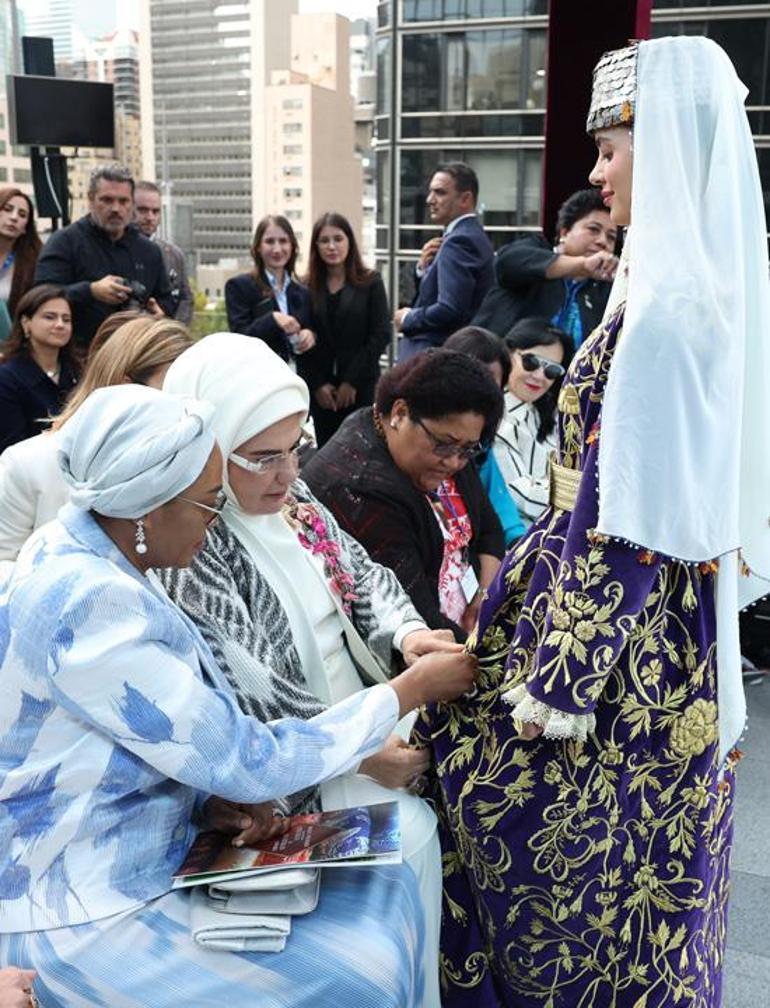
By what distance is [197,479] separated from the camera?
1.33m

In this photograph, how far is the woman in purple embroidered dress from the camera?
53.9 inches

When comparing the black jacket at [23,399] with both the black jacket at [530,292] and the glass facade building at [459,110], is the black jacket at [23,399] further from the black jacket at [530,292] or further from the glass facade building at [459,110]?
the glass facade building at [459,110]

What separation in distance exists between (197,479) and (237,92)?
118108 mm

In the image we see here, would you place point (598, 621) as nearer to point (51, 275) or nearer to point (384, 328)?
point (51, 275)

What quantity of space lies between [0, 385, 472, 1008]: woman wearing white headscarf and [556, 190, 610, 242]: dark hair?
2189 mm

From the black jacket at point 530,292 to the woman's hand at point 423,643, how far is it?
176 cm

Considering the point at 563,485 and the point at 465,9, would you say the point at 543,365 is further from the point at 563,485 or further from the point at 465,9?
the point at 465,9

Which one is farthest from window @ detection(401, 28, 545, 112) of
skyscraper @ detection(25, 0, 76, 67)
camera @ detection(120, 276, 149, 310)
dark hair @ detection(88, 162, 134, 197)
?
skyscraper @ detection(25, 0, 76, 67)

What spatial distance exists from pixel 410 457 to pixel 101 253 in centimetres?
263

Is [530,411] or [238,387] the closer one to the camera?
[238,387]

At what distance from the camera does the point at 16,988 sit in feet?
3.84

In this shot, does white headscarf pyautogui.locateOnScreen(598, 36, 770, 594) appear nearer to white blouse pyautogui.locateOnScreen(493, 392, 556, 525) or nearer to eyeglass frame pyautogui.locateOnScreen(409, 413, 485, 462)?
eyeglass frame pyautogui.locateOnScreen(409, 413, 485, 462)

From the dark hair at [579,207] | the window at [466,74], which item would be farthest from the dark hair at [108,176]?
the window at [466,74]

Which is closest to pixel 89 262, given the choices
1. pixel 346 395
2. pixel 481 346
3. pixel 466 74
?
pixel 346 395
